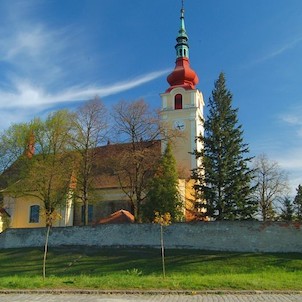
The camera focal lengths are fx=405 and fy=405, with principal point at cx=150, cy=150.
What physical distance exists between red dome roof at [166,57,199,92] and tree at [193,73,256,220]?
13.7 m

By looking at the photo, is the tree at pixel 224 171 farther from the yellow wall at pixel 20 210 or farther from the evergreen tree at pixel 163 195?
the yellow wall at pixel 20 210

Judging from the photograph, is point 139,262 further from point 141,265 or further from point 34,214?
point 34,214

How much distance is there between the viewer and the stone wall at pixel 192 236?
77.1ft

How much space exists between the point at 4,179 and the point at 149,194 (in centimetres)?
1426

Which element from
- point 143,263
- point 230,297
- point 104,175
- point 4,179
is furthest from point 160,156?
point 230,297

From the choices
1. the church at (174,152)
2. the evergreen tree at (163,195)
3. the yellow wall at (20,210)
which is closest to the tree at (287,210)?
the church at (174,152)

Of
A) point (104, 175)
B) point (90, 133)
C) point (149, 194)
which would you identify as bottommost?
point (149, 194)

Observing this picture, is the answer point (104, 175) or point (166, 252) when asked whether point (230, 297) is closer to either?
point (166, 252)

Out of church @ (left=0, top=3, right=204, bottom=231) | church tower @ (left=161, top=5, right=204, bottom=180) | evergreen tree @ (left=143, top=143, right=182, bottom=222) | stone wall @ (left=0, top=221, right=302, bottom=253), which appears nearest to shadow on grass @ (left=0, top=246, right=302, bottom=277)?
stone wall @ (left=0, top=221, right=302, bottom=253)

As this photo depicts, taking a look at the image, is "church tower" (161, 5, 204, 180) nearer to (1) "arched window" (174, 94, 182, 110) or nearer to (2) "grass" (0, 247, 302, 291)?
(1) "arched window" (174, 94, 182, 110)

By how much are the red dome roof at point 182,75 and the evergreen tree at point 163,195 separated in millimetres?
14700

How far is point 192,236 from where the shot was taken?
25.0m

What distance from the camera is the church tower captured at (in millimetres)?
40094

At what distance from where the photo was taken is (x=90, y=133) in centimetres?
3250
